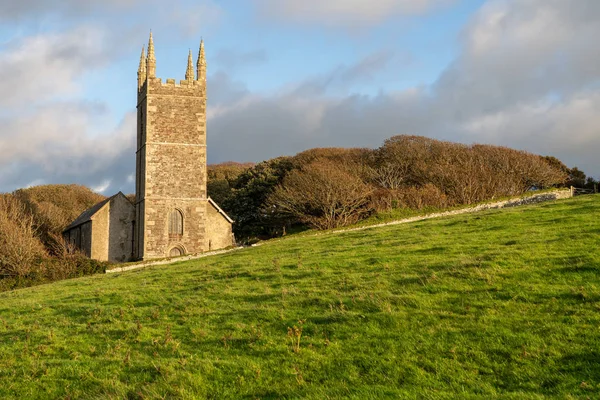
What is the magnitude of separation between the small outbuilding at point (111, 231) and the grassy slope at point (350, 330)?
25.2m

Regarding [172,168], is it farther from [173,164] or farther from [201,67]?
[201,67]

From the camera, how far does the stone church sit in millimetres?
40625

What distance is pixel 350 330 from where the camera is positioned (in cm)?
1080

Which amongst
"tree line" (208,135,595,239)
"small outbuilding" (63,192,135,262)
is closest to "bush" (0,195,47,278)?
"small outbuilding" (63,192,135,262)

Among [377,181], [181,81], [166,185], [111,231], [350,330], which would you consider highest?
[181,81]

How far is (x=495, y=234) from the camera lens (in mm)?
18328

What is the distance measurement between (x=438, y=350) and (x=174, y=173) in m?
33.8

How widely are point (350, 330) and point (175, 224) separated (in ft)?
103

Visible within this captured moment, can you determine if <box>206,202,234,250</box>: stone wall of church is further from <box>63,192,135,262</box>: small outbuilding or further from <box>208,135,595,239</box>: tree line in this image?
<box>63,192,135,262</box>: small outbuilding

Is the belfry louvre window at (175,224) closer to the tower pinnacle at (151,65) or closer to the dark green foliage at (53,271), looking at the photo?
the dark green foliage at (53,271)

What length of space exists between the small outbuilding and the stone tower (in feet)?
3.82

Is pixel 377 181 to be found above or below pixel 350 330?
above

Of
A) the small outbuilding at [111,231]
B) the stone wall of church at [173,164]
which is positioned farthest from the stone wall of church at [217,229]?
the small outbuilding at [111,231]

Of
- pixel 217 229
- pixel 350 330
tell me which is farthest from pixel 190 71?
pixel 350 330
